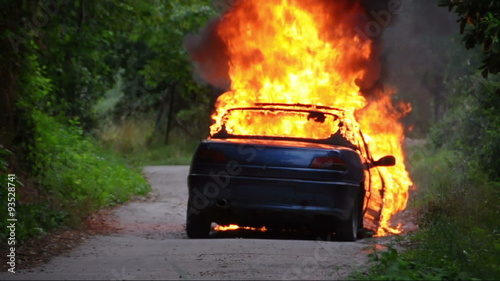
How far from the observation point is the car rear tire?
38.1 ft

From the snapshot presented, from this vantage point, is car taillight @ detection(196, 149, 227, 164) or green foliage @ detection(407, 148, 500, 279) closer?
green foliage @ detection(407, 148, 500, 279)

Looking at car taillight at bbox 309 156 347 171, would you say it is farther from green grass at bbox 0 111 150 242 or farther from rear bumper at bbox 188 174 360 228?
green grass at bbox 0 111 150 242

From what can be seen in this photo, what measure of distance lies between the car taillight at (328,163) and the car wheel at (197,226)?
5.02ft

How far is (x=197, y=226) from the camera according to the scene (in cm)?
1170

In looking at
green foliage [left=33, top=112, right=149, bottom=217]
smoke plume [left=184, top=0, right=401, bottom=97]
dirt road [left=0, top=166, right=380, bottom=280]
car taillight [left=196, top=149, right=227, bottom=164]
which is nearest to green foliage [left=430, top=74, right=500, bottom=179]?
smoke plume [left=184, top=0, right=401, bottom=97]

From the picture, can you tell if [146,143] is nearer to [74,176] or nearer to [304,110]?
[74,176]

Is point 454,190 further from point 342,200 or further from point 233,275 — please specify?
point 233,275

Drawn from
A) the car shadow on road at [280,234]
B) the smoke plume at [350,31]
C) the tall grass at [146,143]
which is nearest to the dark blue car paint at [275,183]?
the car shadow on road at [280,234]

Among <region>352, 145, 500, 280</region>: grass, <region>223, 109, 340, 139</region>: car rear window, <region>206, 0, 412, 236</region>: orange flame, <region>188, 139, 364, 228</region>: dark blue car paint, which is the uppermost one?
<region>206, 0, 412, 236</region>: orange flame

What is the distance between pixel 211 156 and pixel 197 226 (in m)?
0.99

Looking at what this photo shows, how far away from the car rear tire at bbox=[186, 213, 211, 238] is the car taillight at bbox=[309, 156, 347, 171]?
153 cm

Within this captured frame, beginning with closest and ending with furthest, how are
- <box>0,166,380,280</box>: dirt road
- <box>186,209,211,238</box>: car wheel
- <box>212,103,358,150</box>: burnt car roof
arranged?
1. <box>0,166,380,280</box>: dirt road
2. <box>186,209,211,238</box>: car wheel
3. <box>212,103,358,150</box>: burnt car roof

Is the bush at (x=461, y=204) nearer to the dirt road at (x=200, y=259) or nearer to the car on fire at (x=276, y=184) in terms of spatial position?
the dirt road at (x=200, y=259)

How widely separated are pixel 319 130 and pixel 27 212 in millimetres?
3733
